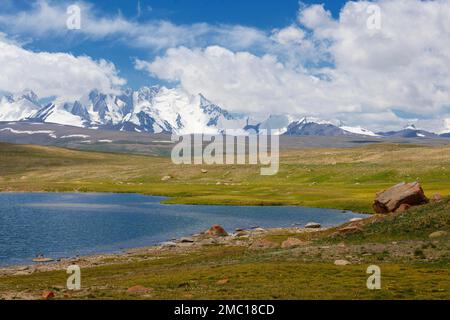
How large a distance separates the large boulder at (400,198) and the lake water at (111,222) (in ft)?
42.7

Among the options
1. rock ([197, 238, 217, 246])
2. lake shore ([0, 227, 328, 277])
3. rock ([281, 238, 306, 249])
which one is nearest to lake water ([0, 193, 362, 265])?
lake shore ([0, 227, 328, 277])

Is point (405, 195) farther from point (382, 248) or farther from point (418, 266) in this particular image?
point (418, 266)

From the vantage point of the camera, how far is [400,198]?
86.9 meters

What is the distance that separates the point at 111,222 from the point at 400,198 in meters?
58.3

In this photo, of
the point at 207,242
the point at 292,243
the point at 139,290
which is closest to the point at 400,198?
the point at 292,243

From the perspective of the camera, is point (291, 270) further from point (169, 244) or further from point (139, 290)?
point (169, 244)

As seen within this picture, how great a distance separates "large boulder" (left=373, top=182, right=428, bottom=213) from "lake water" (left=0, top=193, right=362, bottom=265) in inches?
512

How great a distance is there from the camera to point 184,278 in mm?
45375

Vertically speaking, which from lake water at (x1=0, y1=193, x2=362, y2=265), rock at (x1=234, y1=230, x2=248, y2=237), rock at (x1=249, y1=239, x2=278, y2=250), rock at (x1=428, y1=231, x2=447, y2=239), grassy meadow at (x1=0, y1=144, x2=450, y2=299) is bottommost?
lake water at (x1=0, y1=193, x2=362, y2=265)

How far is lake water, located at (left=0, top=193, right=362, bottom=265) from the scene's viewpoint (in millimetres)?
78750

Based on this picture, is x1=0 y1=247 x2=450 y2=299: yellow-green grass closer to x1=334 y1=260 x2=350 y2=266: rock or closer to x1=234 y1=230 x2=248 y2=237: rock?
x1=334 y1=260 x2=350 y2=266: rock

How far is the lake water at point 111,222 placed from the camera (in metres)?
78.8
